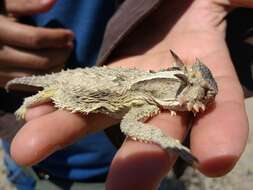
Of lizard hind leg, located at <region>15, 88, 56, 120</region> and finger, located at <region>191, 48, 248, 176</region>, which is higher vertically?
finger, located at <region>191, 48, 248, 176</region>

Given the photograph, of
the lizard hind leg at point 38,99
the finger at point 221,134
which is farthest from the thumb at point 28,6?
the finger at point 221,134

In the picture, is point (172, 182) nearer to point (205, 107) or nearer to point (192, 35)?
point (192, 35)

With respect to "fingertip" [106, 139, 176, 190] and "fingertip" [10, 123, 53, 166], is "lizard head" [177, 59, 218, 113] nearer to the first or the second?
"fingertip" [106, 139, 176, 190]

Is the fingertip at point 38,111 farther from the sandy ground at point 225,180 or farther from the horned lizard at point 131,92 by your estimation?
the sandy ground at point 225,180

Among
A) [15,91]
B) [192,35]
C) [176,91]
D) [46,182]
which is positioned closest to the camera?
[176,91]

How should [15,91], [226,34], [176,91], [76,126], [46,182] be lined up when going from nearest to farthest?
[76,126]
[176,91]
[226,34]
[15,91]
[46,182]

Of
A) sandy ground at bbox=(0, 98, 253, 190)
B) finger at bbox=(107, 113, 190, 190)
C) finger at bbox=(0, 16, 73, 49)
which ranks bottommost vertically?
sandy ground at bbox=(0, 98, 253, 190)

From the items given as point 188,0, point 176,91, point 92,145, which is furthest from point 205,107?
point 92,145

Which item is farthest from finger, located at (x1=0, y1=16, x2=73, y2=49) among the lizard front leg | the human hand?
the lizard front leg
